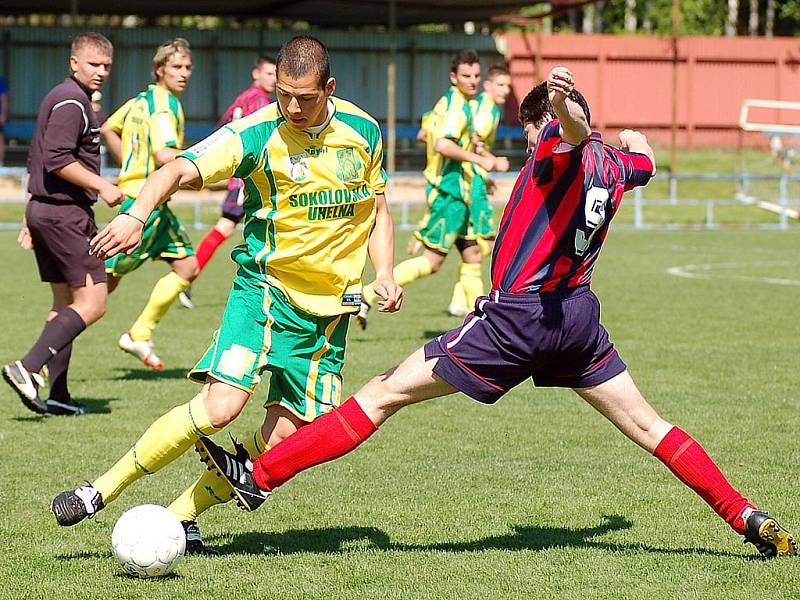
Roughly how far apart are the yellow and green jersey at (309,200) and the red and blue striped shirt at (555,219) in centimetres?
65

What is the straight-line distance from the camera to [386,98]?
34.3 metres

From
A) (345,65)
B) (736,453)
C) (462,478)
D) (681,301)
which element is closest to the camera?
(462,478)

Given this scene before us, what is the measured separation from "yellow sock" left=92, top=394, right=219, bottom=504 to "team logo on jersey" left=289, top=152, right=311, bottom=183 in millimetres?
863

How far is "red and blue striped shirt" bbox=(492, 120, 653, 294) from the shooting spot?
466 cm

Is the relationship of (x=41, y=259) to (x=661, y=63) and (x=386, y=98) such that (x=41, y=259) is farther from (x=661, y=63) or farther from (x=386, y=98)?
(x=661, y=63)

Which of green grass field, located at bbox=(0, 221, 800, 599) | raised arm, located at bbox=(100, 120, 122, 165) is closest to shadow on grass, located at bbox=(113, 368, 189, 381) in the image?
green grass field, located at bbox=(0, 221, 800, 599)

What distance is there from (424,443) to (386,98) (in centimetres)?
2776

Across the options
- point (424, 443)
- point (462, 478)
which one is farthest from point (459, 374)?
point (424, 443)

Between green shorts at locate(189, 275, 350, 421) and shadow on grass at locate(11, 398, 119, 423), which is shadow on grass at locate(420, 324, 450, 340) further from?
green shorts at locate(189, 275, 350, 421)

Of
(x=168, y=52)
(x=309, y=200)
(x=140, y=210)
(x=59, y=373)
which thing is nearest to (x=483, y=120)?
(x=168, y=52)

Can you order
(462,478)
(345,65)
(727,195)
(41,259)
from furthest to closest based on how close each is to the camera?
(345,65) → (727,195) → (41,259) → (462,478)

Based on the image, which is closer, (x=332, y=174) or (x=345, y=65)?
(x=332, y=174)

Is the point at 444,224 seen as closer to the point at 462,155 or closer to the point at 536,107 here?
the point at 462,155

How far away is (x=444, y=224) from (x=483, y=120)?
3.17ft
